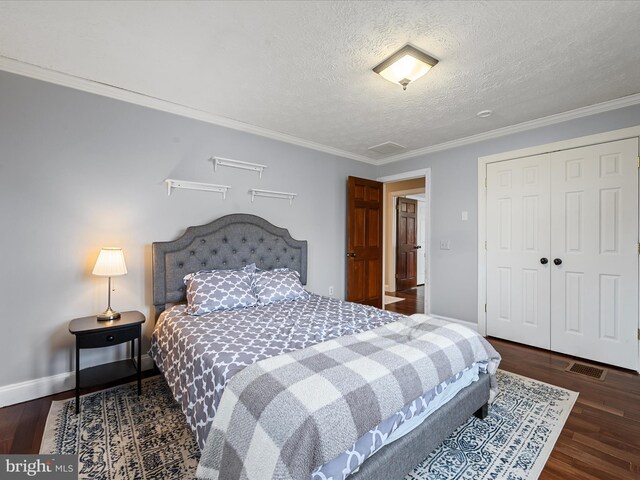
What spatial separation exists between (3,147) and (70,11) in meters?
1.17

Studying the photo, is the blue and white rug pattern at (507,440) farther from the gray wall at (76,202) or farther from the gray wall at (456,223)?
the gray wall at (76,202)

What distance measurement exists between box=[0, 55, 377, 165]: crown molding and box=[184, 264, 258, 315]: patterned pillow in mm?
1568

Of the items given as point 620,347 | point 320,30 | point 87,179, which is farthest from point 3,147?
point 620,347

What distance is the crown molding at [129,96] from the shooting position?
2.17m

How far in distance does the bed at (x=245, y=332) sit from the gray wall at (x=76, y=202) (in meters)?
0.25

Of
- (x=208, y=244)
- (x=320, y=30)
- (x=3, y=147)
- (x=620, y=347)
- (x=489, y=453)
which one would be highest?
(x=320, y=30)

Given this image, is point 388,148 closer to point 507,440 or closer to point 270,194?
point 270,194

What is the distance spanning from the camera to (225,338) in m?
1.80

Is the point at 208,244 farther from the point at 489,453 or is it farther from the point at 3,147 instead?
the point at 489,453

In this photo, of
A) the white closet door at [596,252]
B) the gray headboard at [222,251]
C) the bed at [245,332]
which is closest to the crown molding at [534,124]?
the white closet door at [596,252]

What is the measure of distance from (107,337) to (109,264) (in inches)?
21.1

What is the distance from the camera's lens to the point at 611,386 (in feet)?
7.92

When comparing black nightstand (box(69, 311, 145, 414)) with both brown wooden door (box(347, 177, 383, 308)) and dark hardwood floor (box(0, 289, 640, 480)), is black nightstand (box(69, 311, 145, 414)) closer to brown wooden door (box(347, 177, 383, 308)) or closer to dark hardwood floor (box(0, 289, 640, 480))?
dark hardwood floor (box(0, 289, 640, 480))

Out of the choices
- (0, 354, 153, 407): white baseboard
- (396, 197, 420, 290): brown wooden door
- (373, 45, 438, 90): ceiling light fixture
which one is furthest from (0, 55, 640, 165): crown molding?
(396, 197, 420, 290): brown wooden door
